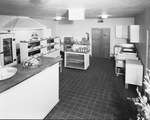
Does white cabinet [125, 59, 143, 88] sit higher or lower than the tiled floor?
higher

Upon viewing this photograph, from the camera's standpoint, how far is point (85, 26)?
884 cm

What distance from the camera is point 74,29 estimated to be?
9242 millimetres

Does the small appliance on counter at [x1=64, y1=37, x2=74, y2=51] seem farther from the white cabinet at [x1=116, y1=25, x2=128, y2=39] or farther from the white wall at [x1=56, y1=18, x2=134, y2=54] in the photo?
the white cabinet at [x1=116, y1=25, x2=128, y2=39]

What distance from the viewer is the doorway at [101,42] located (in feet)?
27.7

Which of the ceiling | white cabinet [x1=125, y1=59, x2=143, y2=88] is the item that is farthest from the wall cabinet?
white cabinet [x1=125, y1=59, x2=143, y2=88]

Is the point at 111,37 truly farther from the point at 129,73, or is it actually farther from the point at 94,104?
the point at 94,104

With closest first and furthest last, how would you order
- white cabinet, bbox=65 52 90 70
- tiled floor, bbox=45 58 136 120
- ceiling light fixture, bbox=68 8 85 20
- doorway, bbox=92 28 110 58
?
tiled floor, bbox=45 58 136 120 < ceiling light fixture, bbox=68 8 85 20 < white cabinet, bbox=65 52 90 70 < doorway, bbox=92 28 110 58

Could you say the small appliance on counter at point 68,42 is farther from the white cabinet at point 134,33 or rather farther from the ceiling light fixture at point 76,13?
the ceiling light fixture at point 76,13

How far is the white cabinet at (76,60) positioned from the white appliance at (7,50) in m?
2.40

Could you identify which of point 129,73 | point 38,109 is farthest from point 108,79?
point 38,109

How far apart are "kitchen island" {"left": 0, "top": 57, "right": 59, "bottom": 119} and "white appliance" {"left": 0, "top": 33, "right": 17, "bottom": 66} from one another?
2714 millimetres

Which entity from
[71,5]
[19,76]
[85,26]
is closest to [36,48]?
[71,5]

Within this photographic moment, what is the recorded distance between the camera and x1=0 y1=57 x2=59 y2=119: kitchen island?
203 centimetres

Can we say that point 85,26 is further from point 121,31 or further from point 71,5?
point 71,5
